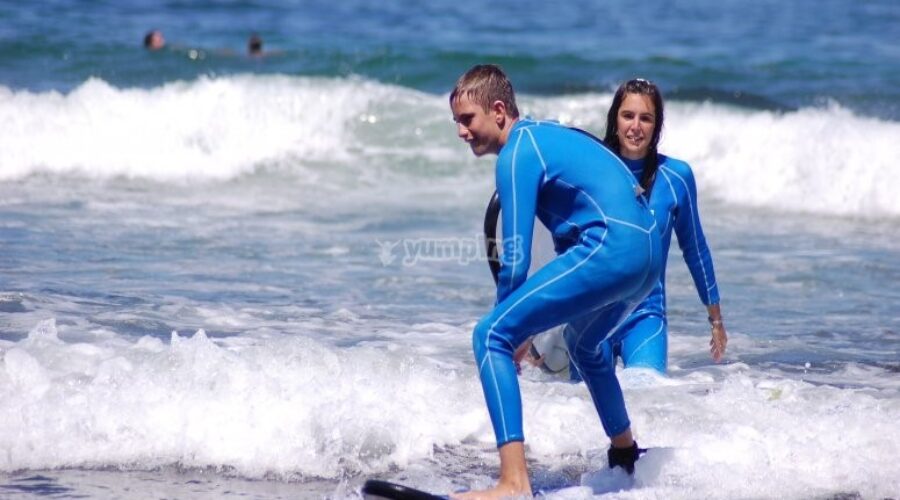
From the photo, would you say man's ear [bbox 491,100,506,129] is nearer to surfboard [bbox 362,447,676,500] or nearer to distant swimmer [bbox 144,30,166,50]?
surfboard [bbox 362,447,676,500]

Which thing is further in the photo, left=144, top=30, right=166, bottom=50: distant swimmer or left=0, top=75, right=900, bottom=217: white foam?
left=144, top=30, right=166, bottom=50: distant swimmer

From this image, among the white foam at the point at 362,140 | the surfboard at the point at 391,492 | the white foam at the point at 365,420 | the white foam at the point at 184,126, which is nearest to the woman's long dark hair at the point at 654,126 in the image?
the white foam at the point at 365,420

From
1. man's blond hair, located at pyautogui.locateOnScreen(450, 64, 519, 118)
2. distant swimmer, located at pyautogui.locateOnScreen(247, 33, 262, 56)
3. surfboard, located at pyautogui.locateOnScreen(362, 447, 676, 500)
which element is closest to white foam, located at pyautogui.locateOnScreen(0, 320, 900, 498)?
surfboard, located at pyautogui.locateOnScreen(362, 447, 676, 500)

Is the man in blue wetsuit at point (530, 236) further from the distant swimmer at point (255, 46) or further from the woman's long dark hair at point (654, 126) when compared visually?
the distant swimmer at point (255, 46)

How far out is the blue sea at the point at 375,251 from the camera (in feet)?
17.9

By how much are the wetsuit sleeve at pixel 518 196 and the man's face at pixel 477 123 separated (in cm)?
12

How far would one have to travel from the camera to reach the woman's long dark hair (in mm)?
5852

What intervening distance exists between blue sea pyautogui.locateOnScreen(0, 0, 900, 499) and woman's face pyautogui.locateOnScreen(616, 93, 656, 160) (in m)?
1.06

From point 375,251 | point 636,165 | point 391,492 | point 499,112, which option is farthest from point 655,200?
point 375,251

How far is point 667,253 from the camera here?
608 centimetres

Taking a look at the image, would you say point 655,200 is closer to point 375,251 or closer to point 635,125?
point 635,125

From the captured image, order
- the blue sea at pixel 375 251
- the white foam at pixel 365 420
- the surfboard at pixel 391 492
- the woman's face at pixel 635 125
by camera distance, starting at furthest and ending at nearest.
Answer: the woman's face at pixel 635 125 → the blue sea at pixel 375 251 → the white foam at pixel 365 420 → the surfboard at pixel 391 492

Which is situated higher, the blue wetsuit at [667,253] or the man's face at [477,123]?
the man's face at [477,123]

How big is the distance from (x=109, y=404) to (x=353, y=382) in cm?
108
